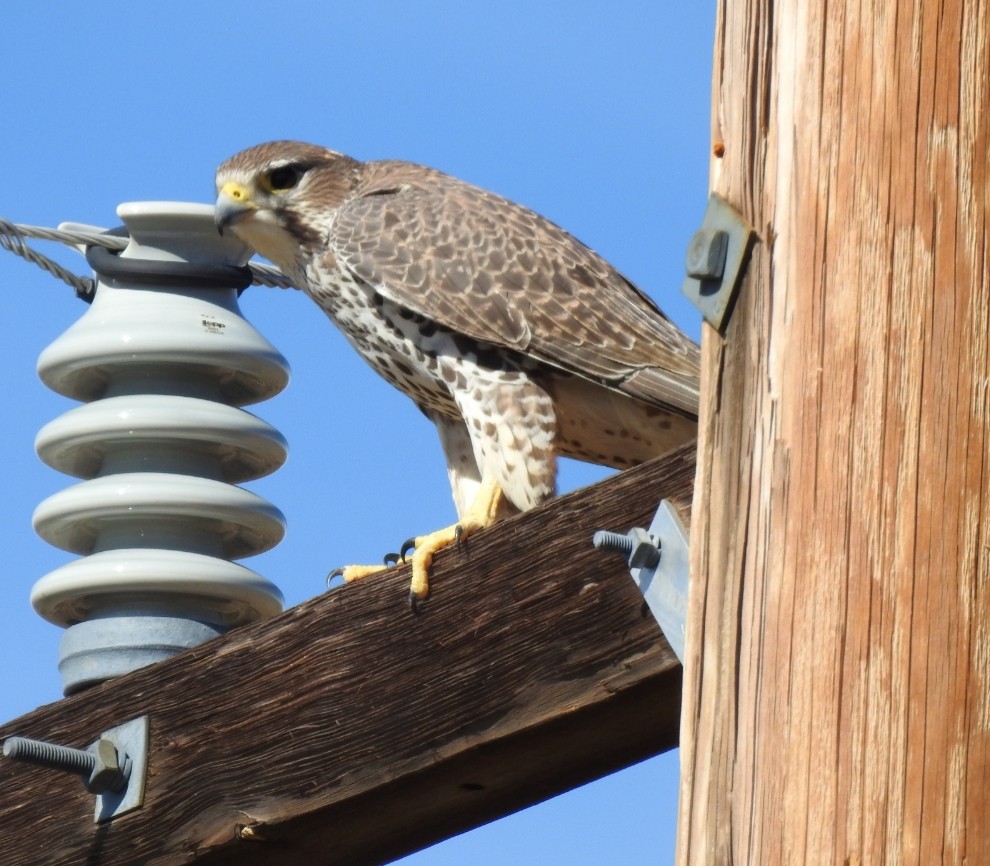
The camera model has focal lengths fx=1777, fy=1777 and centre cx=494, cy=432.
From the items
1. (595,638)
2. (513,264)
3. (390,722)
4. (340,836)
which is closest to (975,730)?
(595,638)

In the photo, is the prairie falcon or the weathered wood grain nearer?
the weathered wood grain

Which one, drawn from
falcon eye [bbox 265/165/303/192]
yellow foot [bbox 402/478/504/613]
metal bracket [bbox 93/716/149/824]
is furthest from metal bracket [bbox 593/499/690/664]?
falcon eye [bbox 265/165/303/192]

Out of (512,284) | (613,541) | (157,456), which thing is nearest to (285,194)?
(512,284)

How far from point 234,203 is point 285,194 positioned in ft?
0.81

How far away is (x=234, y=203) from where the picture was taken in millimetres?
4637

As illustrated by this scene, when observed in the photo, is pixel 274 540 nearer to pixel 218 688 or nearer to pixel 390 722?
pixel 218 688

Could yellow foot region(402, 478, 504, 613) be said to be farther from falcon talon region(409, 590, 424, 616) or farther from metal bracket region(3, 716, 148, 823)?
metal bracket region(3, 716, 148, 823)

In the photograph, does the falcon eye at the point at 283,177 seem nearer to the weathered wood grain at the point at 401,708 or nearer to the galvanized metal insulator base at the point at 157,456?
the galvanized metal insulator base at the point at 157,456

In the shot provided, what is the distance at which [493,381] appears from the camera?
4066 millimetres

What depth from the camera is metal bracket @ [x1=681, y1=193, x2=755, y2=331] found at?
5.98ft

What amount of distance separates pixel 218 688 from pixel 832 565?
1.62m

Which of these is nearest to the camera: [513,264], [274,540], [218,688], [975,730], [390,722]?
[975,730]

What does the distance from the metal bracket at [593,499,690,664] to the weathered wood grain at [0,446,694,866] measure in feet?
0.26

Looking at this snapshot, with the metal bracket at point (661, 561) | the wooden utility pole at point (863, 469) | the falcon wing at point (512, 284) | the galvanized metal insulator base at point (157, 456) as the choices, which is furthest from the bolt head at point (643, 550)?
the falcon wing at point (512, 284)
